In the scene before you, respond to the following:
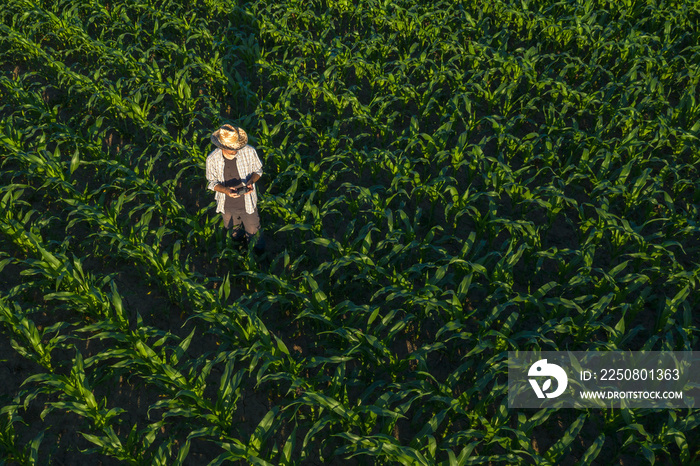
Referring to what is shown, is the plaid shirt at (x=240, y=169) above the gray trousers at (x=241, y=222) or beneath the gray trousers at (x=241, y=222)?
above

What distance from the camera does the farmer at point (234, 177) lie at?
452cm

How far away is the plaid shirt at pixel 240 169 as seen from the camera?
4.70m

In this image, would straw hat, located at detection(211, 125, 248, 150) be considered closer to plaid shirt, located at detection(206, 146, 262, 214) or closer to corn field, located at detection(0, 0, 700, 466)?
plaid shirt, located at detection(206, 146, 262, 214)

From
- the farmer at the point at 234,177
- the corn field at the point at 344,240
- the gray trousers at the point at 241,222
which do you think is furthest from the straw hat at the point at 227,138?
the corn field at the point at 344,240

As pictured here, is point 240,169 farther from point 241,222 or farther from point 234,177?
point 241,222

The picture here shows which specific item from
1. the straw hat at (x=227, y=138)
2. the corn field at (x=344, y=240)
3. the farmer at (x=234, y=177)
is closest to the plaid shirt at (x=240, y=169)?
the farmer at (x=234, y=177)

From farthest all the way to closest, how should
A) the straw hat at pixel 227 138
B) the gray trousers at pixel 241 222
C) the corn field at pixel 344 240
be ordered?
the gray trousers at pixel 241 222, the straw hat at pixel 227 138, the corn field at pixel 344 240

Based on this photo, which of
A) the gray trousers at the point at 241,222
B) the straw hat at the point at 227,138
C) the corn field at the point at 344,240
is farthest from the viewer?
the gray trousers at the point at 241,222

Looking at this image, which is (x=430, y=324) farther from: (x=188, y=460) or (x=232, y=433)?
(x=188, y=460)

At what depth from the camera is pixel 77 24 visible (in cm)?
763

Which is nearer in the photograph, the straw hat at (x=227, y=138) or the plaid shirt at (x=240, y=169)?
the straw hat at (x=227, y=138)

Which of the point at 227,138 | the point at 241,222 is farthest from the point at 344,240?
the point at 227,138

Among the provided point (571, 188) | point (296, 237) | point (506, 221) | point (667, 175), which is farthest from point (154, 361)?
point (667, 175)

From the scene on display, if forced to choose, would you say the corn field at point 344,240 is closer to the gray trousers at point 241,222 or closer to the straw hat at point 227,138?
the gray trousers at point 241,222
